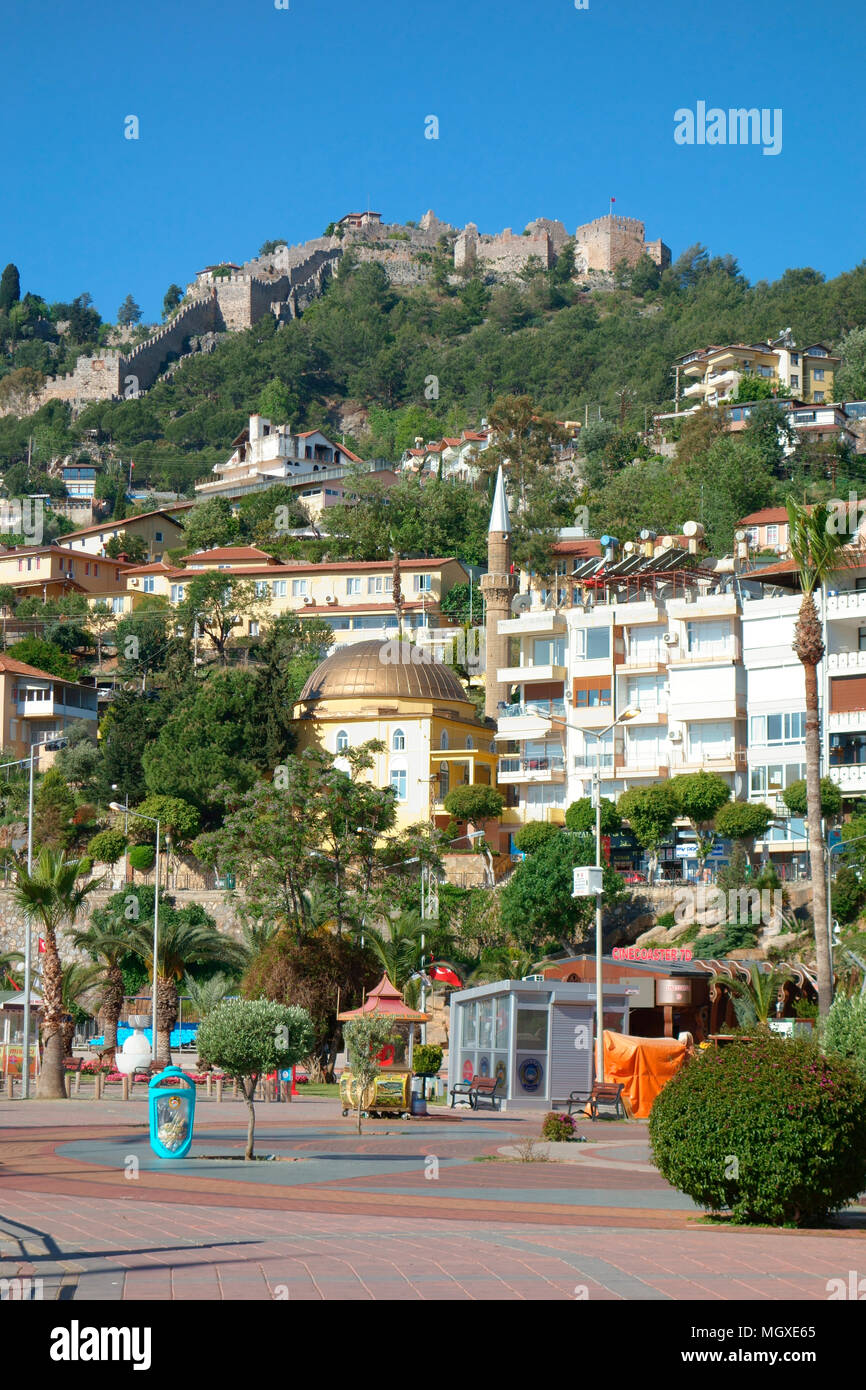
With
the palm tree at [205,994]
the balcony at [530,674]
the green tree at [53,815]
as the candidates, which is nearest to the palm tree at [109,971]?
the palm tree at [205,994]

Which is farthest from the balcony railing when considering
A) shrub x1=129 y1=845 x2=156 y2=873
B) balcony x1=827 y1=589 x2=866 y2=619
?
shrub x1=129 y1=845 x2=156 y2=873

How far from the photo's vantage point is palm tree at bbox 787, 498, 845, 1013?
24.4 meters

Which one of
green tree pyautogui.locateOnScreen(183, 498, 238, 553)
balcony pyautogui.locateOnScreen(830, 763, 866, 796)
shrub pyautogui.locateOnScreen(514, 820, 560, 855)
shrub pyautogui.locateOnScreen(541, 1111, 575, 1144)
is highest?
green tree pyautogui.locateOnScreen(183, 498, 238, 553)

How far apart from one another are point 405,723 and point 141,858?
12.5 meters

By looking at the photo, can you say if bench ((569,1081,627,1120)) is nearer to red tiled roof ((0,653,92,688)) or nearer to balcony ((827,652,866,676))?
balcony ((827,652,866,676))

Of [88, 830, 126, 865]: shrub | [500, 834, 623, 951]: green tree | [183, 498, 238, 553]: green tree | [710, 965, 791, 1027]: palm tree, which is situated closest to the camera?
[710, 965, 791, 1027]: palm tree

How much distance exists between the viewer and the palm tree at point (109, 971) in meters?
49.6

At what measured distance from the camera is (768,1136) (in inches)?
506

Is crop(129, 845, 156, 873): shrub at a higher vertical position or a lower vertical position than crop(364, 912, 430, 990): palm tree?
higher

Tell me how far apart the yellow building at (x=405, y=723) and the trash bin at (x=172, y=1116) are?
45.8 m

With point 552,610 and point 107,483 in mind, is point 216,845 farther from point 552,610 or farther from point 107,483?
point 107,483

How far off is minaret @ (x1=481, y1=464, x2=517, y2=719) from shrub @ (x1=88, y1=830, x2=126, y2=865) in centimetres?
1771

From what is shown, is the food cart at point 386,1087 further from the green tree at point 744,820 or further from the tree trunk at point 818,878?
the green tree at point 744,820
